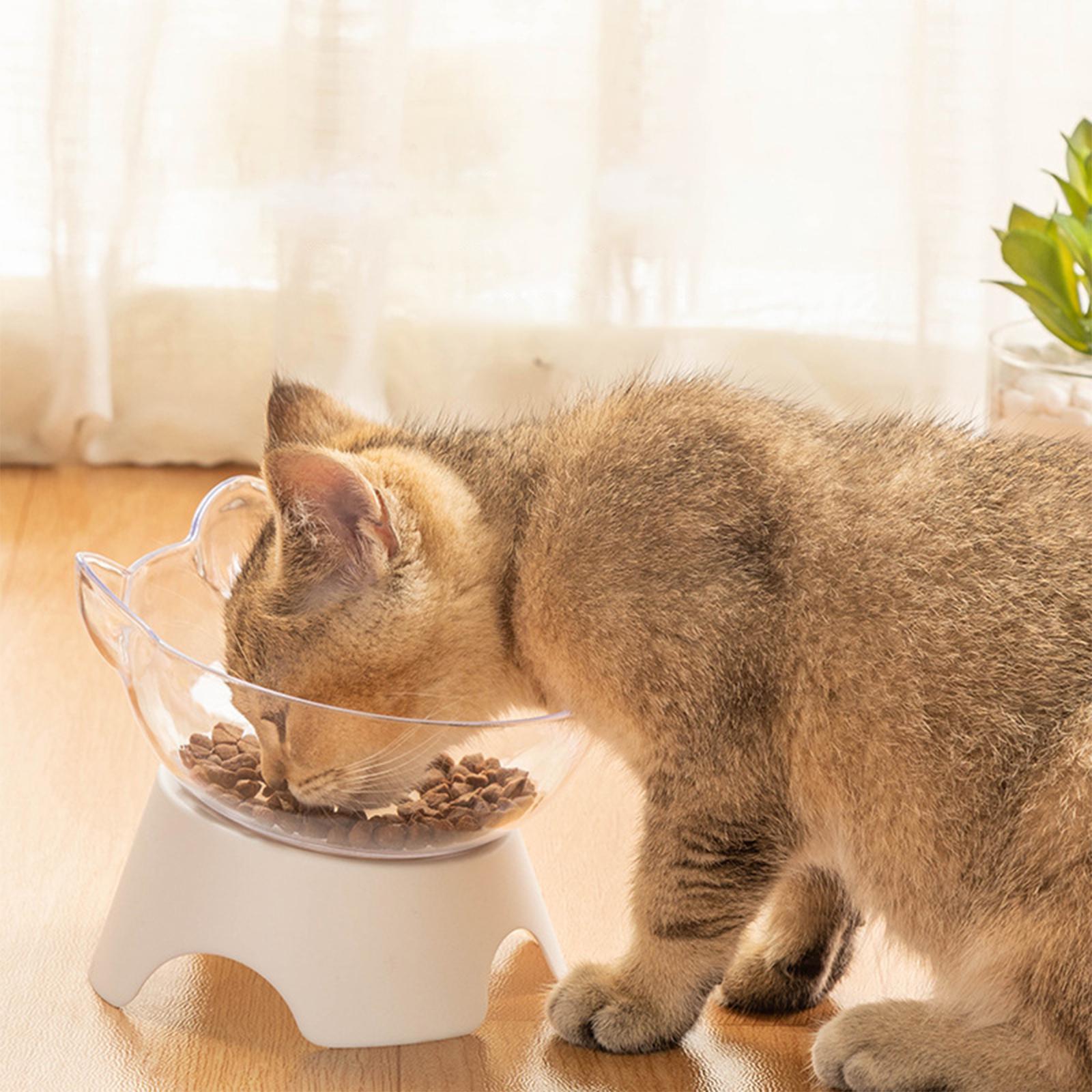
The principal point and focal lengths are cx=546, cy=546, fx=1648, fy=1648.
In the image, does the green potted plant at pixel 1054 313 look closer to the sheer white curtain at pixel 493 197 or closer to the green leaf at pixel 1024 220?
the green leaf at pixel 1024 220

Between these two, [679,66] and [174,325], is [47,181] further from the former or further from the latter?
[679,66]

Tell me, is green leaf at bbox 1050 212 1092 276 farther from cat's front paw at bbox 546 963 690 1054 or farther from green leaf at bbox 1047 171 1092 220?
cat's front paw at bbox 546 963 690 1054

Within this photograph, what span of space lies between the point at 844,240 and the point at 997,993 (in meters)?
1.89

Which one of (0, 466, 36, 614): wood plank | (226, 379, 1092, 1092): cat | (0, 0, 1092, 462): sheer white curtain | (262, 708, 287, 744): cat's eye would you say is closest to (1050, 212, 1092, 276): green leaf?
(226, 379, 1092, 1092): cat

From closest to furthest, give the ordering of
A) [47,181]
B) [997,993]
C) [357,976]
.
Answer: [997,993] < [357,976] < [47,181]

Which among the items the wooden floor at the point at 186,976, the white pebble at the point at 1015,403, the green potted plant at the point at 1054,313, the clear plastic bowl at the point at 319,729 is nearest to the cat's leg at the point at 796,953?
the wooden floor at the point at 186,976

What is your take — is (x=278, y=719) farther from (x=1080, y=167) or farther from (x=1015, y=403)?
(x=1080, y=167)

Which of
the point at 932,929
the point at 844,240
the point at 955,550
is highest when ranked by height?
the point at 844,240

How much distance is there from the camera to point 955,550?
51.4 inches

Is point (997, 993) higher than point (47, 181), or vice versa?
point (47, 181)

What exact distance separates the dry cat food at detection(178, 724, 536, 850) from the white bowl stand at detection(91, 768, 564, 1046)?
20 mm

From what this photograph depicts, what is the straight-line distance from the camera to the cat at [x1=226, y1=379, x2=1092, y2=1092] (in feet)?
4.10

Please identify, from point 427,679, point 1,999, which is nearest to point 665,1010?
point 427,679

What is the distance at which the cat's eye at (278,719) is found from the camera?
1337 mm
